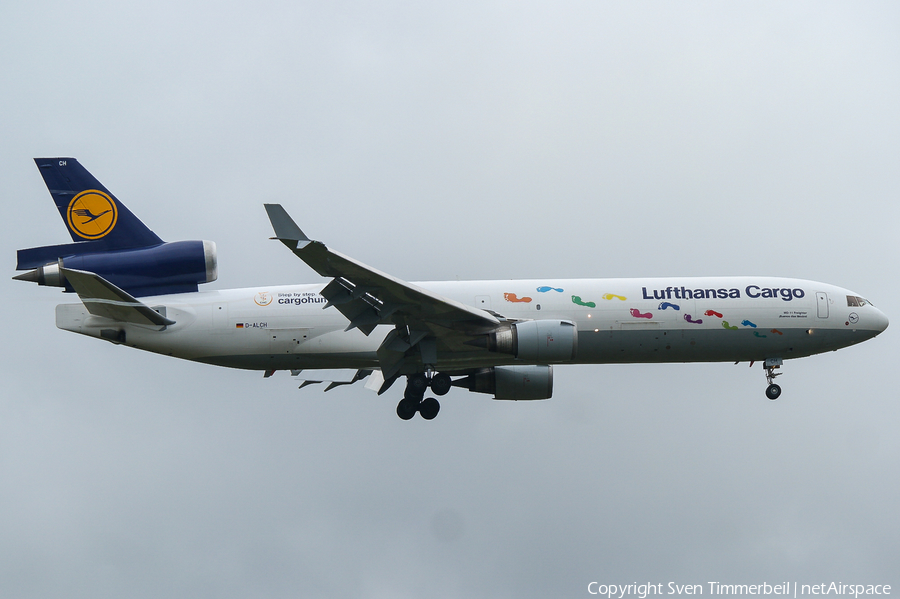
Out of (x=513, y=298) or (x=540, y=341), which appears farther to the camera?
(x=513, y=298)

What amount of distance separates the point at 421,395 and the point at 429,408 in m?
0.63

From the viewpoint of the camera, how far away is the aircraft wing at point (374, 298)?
73.9 feet

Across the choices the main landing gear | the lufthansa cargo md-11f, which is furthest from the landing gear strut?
Result: the main landing gear

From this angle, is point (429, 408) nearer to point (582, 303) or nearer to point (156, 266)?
point (582, 303)

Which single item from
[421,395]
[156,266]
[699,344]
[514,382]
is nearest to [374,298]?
[421,395]

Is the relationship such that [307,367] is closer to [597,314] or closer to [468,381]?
[468,381]

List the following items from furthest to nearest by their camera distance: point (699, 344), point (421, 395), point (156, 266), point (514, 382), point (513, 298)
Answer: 1. point (514, 382)
2. point (421, 395)
3. point (699, 344)
4. point (513, 298)
5. point (156, 266)

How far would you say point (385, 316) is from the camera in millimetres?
25969

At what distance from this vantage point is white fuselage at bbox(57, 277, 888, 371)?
27469mm

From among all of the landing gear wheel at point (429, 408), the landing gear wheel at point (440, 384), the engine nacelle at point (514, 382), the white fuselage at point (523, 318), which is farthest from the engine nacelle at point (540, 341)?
the engine nacelle at point (514, 382)

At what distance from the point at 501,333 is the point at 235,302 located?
331 inches

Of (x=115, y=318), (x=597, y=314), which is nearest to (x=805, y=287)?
(x=597, y=314)

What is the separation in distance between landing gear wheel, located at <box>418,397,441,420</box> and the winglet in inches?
355

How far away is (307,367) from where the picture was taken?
28.3 m
